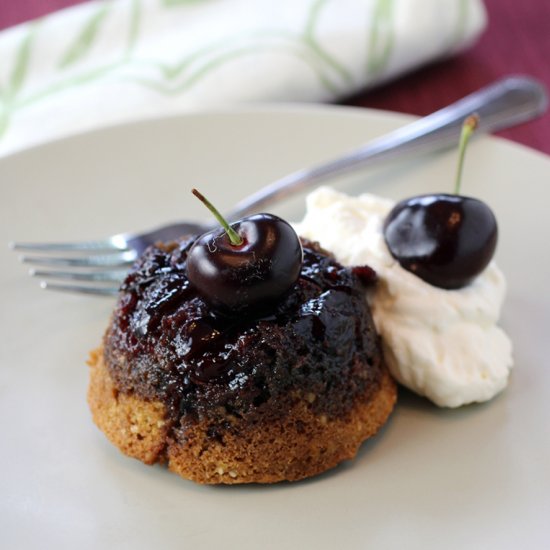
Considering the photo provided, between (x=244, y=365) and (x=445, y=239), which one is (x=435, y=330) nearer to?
(x=445, y=239)

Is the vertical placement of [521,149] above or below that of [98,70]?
below

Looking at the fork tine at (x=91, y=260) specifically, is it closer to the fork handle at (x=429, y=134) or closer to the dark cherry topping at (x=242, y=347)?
the fork handle at (x=429, y=134)

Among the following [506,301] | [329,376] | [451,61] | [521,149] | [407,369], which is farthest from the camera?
[451,61]

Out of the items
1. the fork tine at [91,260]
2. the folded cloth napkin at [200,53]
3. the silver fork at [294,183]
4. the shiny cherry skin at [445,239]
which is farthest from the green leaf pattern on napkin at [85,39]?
the shiny cherry skin at [445,239]

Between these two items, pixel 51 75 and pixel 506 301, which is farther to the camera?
pixel 51 75

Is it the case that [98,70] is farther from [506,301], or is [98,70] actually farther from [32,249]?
[506,301]

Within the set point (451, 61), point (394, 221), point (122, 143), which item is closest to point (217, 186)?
point (122, 143)
